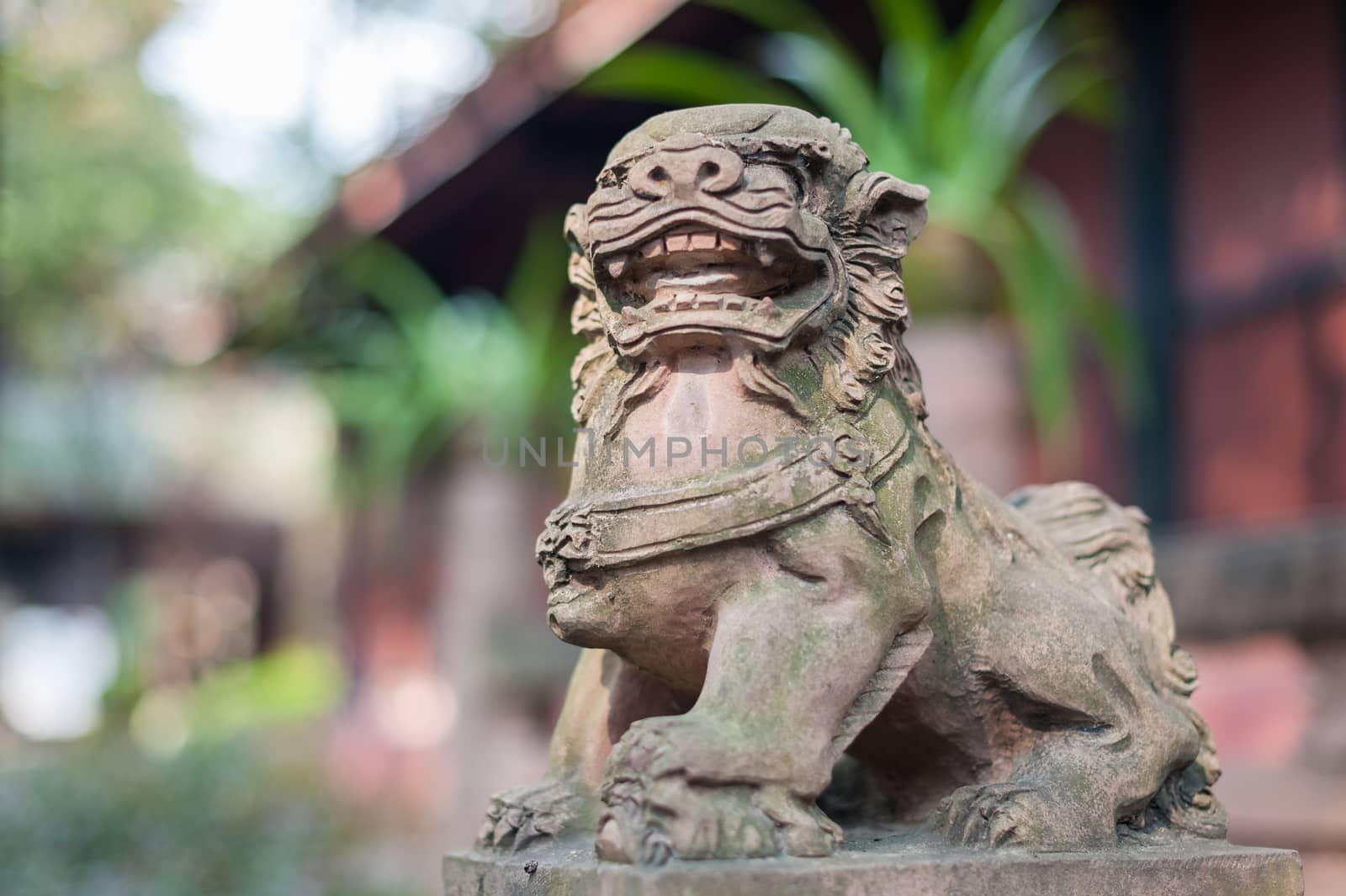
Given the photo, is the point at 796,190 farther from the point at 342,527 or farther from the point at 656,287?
the point at 342,527

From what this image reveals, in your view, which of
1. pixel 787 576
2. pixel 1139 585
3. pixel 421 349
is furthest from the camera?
pixel 421 349

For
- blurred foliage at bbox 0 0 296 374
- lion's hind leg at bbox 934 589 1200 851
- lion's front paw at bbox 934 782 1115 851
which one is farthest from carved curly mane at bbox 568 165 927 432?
blurred foliage at bbox 0 0 296 374

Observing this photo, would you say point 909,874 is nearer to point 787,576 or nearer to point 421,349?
point 787,576

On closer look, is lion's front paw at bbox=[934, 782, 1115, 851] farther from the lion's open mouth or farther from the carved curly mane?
the lion's open mouth

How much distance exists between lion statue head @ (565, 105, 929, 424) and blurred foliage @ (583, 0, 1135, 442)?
2541mm

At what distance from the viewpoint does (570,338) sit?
7.08m

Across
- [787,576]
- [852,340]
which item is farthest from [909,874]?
[852,340]

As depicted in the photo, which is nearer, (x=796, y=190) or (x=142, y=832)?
(x=796, y=190)

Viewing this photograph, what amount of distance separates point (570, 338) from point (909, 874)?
565 cm

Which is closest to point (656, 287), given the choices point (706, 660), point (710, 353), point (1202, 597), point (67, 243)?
point (710, 353)

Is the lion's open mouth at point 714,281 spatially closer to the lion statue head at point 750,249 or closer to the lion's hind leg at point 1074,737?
the lion statue head at point 750,249

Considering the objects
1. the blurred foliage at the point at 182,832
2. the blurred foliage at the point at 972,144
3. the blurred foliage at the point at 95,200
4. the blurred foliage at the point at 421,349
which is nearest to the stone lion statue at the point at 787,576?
the blurred foliage at the point at 972,144

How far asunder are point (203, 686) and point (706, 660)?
11.8 meters

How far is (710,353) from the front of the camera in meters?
1.78
